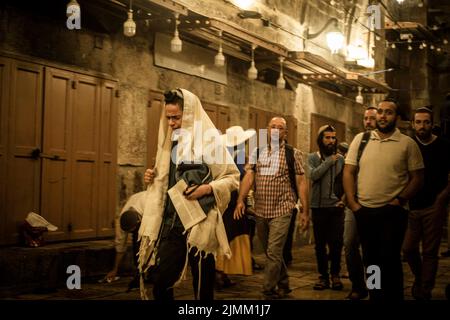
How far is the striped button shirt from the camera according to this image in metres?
7.47

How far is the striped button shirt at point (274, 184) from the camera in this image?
7473 mm

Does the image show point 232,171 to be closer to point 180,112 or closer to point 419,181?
point 180,112

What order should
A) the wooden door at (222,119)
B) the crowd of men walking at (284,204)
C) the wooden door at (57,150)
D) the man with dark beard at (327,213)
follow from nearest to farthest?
the crowd of men walking at (284,204) < the man with dark beard at (327,213) < the wooden door at (57,150) < the wooden door at (222,119)

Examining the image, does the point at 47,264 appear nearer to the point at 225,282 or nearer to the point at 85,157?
the point at 85,157

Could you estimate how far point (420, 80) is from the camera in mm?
25469

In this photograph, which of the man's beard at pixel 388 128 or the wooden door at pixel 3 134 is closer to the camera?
the man's beard at pixel 388 128

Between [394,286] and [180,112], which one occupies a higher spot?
[180,112]

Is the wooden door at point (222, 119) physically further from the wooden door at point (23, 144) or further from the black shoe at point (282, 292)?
the black shoe at point (282, 292)

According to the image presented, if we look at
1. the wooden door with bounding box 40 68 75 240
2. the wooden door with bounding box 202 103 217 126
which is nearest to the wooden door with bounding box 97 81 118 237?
the wooden door with bounding box 40 68 75 240

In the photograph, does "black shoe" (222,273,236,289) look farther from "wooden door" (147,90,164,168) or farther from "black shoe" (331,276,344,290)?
"wooden door" (147,90,164,168)

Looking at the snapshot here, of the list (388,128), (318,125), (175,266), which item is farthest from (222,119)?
(175,266)

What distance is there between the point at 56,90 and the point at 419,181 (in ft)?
17.4

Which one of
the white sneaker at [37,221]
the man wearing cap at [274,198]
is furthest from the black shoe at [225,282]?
the white sneaker at [37,221]
